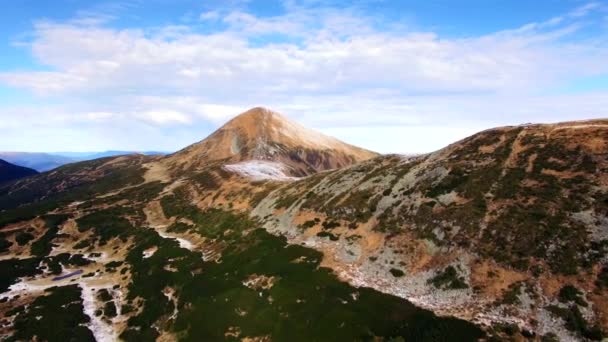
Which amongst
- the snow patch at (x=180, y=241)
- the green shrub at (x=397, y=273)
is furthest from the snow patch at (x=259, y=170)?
the green shrub at (x=397, y=273)

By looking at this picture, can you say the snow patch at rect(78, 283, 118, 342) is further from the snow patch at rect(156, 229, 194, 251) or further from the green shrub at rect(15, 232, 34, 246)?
the green shrub at rect(15, 232, 34, 246)

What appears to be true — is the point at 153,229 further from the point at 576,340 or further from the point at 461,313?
the point at 576,340

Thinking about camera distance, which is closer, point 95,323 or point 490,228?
point 490,228

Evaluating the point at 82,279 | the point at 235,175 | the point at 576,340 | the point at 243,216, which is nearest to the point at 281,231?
the point at 243,216

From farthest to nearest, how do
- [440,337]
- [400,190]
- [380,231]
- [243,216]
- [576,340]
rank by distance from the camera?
1. [243,216]
2. [400,190]
3. [380,231]
4. [440,337]
5. [576,340]

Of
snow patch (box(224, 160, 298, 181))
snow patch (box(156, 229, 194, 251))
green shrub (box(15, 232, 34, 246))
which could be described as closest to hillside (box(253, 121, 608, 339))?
snow patch (box(156, 229, 194, 251))

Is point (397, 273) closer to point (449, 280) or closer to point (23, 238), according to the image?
point (449, 280)

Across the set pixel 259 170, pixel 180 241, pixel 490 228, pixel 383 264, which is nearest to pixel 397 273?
pixel 383 264

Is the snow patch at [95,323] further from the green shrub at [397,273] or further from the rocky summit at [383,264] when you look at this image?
the green shrub at [397,273]

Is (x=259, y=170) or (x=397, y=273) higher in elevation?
(x=259, y=170)
